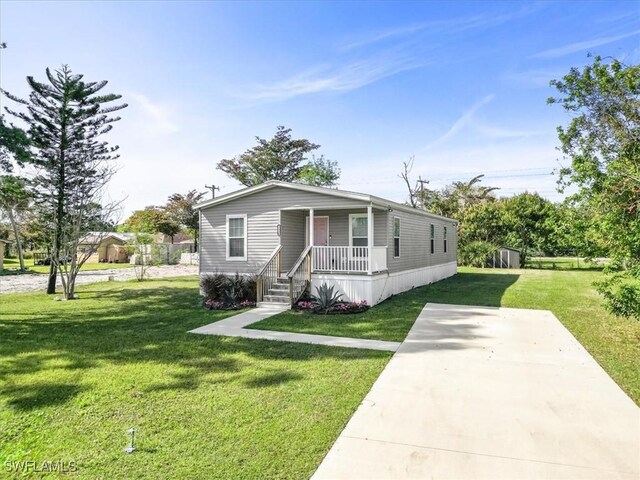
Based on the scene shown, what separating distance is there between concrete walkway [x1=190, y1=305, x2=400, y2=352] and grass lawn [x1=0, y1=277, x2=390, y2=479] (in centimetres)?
31

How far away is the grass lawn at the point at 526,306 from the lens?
5707 mm

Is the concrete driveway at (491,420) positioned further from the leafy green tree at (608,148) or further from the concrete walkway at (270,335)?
the leafy green tree at (608,148)

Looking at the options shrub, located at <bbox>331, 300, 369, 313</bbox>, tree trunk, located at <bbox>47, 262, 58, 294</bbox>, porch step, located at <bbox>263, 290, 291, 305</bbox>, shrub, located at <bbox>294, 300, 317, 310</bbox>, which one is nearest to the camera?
shrub, located at <bbox>331, 300, 369, 313</bbox>

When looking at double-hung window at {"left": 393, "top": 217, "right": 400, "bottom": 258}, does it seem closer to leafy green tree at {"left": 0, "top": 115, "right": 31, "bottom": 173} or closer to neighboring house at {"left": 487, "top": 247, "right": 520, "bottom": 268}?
leafy green tree at {"left": 0, "top": 115, "right": 31, "bottom": 173}

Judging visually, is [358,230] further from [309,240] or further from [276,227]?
[276,227]

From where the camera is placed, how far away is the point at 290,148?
35875 millimetres

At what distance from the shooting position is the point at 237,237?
12594 mm

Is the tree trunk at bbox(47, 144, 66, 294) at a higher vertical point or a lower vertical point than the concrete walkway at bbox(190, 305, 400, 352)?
higher

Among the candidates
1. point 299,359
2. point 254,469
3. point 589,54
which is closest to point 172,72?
point 299,359

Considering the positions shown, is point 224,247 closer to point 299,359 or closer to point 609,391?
point 299,359

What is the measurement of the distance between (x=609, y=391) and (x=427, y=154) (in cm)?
3160

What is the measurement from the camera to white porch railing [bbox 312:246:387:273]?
10719 millimetres

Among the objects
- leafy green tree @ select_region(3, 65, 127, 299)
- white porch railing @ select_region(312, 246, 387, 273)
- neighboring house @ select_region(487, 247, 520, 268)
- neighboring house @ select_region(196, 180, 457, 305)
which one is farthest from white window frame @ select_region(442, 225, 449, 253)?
leafy green tree @ select_region(3, 65, 127, 299)

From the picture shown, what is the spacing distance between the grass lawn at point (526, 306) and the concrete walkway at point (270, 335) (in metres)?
Result: 0.32
